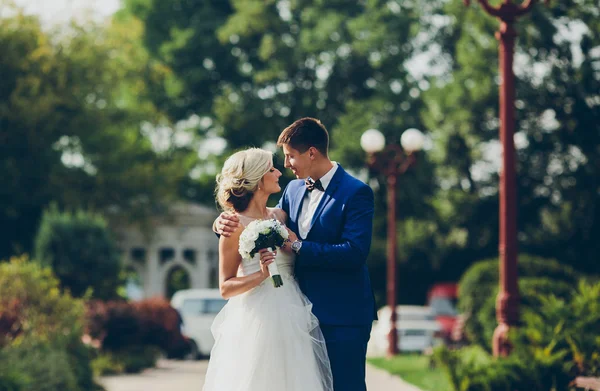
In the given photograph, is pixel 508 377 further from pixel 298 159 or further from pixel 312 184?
pixel 298 159

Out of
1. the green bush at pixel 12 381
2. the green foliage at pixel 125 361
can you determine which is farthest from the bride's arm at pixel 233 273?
the green foliage at pixel 125 361

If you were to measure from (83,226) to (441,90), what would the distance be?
51.5 ft

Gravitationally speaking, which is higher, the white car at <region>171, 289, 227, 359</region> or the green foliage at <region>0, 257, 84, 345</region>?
the green foliage at <region>0, 257, 84, 345</region>

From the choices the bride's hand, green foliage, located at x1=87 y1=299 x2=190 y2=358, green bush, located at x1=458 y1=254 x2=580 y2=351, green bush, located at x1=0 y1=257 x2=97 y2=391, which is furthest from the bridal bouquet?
green foliage, located at x1=87 y1=299 x2=190 y2=358

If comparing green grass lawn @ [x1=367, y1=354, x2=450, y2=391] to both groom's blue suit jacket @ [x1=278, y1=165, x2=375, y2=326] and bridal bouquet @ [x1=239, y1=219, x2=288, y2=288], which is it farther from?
bridal bouquet @ [x1=239, y1=219, x2=288, y2=288]

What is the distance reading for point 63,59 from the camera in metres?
37.9

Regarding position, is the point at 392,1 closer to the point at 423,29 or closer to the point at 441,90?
the point at 423,29

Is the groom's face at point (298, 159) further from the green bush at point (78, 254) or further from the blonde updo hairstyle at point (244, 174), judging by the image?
the green bush at point (78, 254)

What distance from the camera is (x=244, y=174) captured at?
5.38 meters

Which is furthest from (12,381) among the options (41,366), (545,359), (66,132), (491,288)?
(66,132)

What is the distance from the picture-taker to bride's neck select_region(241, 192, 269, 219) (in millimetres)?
5484

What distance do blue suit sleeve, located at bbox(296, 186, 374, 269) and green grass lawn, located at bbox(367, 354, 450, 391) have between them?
631 cm

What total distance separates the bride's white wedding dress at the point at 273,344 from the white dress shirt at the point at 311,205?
0.54 ft

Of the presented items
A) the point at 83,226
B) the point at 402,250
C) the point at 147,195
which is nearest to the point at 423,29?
the point at 402,250
